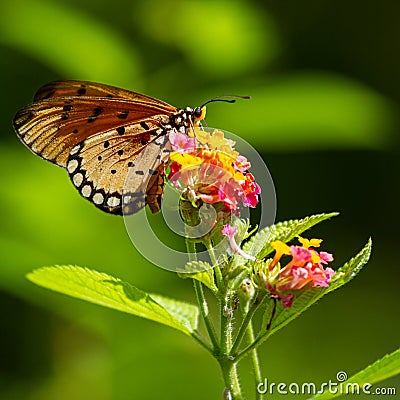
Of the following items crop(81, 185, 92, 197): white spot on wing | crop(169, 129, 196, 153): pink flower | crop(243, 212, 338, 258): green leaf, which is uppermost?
crop(169, 129, 196, 153): pink flower

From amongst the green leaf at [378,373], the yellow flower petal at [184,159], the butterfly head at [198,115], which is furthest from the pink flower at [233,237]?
the butterfly head at [198,115]

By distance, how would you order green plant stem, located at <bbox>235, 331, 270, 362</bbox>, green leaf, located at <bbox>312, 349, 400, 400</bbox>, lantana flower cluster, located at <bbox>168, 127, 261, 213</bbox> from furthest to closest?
lantana flower cluster, located at <bbox>168, 127, 261, 213</bbox> → green plant stem, located at <bbox>235, 331, 270, 362</bbox> → green leaf, located at <bbox>312, 349, 400, 400</bbox>

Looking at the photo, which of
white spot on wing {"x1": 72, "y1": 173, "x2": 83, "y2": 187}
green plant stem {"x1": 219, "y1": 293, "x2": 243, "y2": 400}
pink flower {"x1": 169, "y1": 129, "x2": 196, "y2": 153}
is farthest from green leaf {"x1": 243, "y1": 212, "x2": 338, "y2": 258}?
white spot on wing {"x1": 72, "y1": 173, "x2": 83, "y2": 187}

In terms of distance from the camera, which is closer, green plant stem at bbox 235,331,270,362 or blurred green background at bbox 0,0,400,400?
green plant stem at bbox 235,331,270,362

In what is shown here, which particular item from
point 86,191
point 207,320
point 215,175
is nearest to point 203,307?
point 207,320

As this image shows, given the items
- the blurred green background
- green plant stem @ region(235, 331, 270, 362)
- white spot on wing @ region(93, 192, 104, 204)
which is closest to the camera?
green plant stem @ region(235, 331, 270, 362)

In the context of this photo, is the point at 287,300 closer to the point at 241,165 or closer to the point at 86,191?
the point at 241,165

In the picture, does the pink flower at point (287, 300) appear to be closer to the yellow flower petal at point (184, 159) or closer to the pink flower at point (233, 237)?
the pink flower at point (233, 237)

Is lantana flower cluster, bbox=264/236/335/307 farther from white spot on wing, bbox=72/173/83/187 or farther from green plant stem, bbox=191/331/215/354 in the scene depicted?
white spot on wing, bbox=72/173/83/187
